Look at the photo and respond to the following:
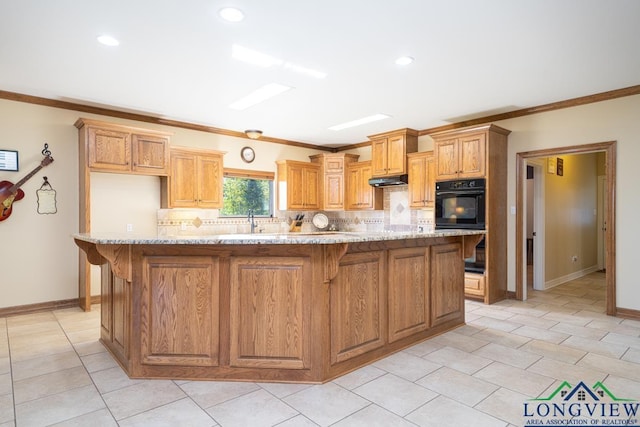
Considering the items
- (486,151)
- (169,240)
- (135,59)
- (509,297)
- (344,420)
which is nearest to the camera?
(344,420)

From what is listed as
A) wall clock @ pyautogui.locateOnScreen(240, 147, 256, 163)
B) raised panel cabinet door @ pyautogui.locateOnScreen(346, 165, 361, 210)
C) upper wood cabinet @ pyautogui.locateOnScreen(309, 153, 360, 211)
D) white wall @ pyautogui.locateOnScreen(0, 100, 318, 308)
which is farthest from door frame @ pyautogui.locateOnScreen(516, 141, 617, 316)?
white wall @ pyautogui.locateOnScreen(0, 100, 318, 308)

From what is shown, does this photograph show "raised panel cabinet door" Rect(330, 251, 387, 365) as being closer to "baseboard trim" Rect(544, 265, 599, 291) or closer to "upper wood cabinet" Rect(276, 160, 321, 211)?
"upper wood cabinet" Rect(276, 160, 321, 211)

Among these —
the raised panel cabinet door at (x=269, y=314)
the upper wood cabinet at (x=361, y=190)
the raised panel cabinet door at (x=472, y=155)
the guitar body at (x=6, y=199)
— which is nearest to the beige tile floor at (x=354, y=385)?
the raised panel cabinet door at (x=269, y=314)

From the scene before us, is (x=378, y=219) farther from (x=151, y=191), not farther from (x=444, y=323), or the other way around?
(x=151, y=191)

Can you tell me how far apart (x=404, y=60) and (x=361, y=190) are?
3.58 meters

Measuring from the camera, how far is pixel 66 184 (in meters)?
4.63

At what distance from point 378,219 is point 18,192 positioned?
17.4 ft

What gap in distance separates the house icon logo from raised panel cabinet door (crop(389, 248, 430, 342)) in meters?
1.09

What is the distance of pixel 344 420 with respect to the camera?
2098 mm

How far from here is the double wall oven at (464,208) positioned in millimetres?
4891

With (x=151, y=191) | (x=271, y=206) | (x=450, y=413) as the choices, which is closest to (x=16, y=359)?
(x=151, y=191)

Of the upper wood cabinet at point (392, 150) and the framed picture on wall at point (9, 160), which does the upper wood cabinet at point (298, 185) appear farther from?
the framed picture on wall at point (9, 160)

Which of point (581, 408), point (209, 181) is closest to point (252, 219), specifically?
point (209, 181)

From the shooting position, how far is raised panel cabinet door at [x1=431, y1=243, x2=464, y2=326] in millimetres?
3543
